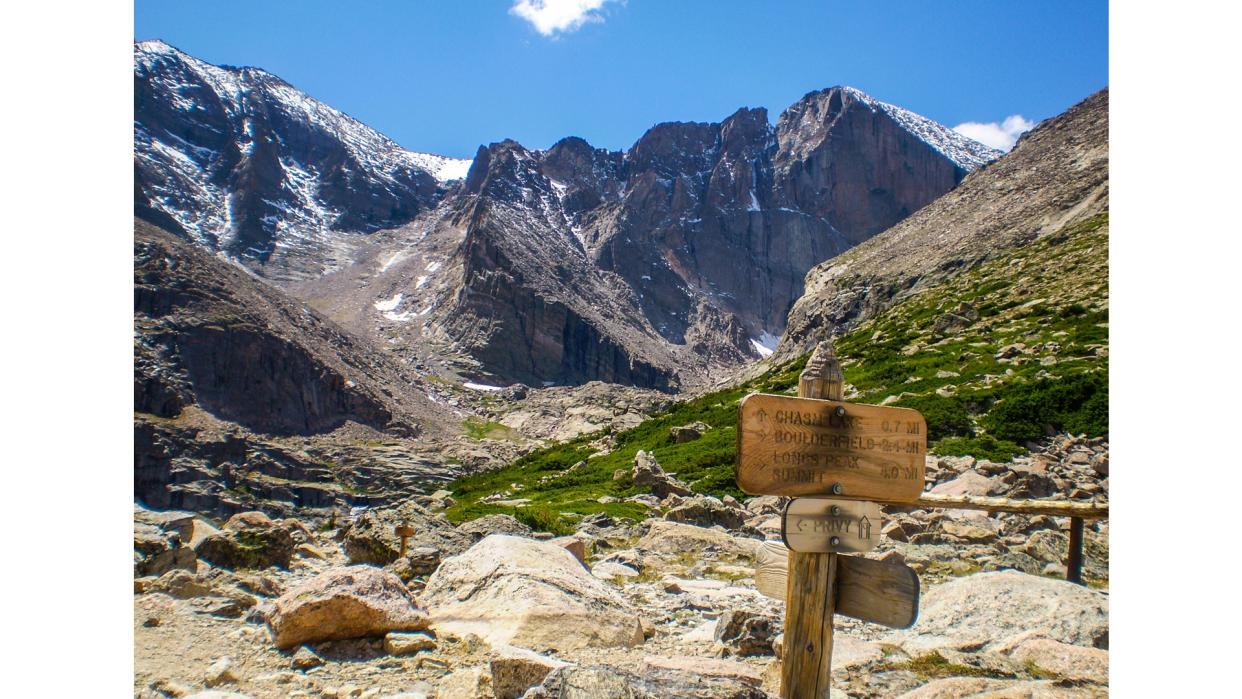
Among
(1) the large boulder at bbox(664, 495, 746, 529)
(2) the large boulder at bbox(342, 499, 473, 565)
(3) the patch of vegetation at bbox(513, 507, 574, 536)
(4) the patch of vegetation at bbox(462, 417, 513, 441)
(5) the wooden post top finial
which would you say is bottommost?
(4) the patch of vegetation at bbox(462, 417, 513, 441)

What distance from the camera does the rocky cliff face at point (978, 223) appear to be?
2149 inches

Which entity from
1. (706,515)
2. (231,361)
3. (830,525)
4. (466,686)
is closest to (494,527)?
(706,515)

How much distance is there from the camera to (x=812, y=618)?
→ 4.60 meters

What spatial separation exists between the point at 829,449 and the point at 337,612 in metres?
4.45

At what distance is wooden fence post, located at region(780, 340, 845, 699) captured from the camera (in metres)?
4.59

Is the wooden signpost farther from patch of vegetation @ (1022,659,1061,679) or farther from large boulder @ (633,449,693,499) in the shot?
large boulder @ (633,449,693,499)

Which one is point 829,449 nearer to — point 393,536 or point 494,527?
point 393,536

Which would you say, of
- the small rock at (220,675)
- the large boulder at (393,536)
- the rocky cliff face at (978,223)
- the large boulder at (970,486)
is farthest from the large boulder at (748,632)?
the rocky cliff face at (978,223)

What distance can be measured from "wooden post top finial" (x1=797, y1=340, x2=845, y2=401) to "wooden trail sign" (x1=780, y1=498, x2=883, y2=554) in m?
0.67

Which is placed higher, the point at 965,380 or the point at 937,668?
the point at 965,380

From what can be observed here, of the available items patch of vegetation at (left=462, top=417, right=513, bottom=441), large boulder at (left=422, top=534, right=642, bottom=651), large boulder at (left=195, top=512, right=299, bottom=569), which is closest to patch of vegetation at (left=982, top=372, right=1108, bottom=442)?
large boulder at (left=422, top=534, right=642, bottom=651)

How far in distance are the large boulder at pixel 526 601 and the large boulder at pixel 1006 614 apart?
298 centimetres

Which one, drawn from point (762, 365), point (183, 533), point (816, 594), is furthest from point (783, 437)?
point (762, 365)

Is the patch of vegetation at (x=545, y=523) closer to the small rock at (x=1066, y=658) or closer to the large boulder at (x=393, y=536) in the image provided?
the large boulder at (x=393, y=536)
